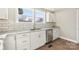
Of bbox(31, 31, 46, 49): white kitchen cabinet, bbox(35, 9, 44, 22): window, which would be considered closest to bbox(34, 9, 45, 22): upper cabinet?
bbox(35, 9, 44, 22): window

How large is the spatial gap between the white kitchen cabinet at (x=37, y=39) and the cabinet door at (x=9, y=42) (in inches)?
10.9

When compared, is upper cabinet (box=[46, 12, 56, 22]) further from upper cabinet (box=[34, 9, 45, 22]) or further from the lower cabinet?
the lower cabinet

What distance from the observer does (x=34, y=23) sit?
1.67m

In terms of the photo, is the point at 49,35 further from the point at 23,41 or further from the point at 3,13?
the point at 3,13

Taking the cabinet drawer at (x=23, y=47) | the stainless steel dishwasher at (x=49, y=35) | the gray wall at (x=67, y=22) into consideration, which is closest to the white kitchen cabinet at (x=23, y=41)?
the cabinet drawer at (x=23, y=47)

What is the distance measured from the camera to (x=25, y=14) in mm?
1647

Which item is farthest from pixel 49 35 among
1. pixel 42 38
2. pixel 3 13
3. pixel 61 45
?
pixel 3 13

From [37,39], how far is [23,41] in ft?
0.71

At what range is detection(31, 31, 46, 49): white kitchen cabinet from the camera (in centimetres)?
166

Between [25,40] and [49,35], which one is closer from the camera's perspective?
[25,40]

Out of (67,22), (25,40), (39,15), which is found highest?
(39,15)

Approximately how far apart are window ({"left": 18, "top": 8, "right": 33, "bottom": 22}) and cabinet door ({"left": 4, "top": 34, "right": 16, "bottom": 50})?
10.9 inches

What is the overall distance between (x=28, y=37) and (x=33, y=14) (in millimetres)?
348

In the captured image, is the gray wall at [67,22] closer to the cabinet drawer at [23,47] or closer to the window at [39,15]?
the window at [39,15]
